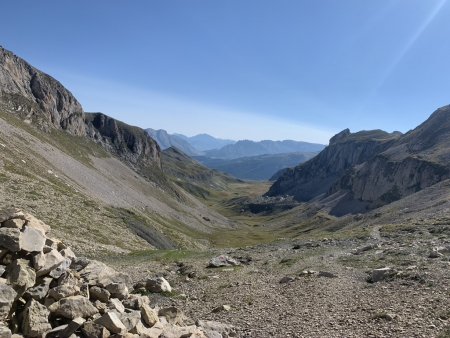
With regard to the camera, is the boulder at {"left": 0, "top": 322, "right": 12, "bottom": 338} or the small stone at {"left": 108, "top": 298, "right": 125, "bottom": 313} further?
the small stone at {"left": 108, "top": 298, "right": 125, "bottom": 313}

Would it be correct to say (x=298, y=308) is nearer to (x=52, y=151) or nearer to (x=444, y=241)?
(x=444, y=241)

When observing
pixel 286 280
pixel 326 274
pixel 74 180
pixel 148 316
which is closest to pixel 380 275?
pixel 326 274

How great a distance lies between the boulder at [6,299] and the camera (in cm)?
1580

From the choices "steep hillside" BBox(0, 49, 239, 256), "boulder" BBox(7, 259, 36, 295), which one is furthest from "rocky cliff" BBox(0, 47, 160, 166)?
"boulder" BBox(7, 259, 36, 295)

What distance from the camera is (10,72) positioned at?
155875mm

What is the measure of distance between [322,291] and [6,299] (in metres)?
18.6

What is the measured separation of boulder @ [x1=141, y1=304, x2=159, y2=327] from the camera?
18.9 metres

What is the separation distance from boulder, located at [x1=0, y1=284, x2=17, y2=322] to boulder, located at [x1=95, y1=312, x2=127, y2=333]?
132 inches

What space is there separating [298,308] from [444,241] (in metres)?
26.1

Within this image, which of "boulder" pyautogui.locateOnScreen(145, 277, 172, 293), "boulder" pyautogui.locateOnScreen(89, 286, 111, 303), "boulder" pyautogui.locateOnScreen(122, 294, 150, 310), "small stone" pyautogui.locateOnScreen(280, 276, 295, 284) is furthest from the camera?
"small stone" pyautogui.locateOnScreen(280, 276, 295, 284)

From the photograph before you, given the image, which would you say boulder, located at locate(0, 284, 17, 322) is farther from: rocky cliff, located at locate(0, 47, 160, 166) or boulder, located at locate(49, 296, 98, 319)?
rocky cliff, located at locate(0, 47, 160, 166)

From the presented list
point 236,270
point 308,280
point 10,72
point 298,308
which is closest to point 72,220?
point 236,270

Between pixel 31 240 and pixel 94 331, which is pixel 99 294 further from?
pixel 94 331

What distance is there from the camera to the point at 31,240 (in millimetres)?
19625
